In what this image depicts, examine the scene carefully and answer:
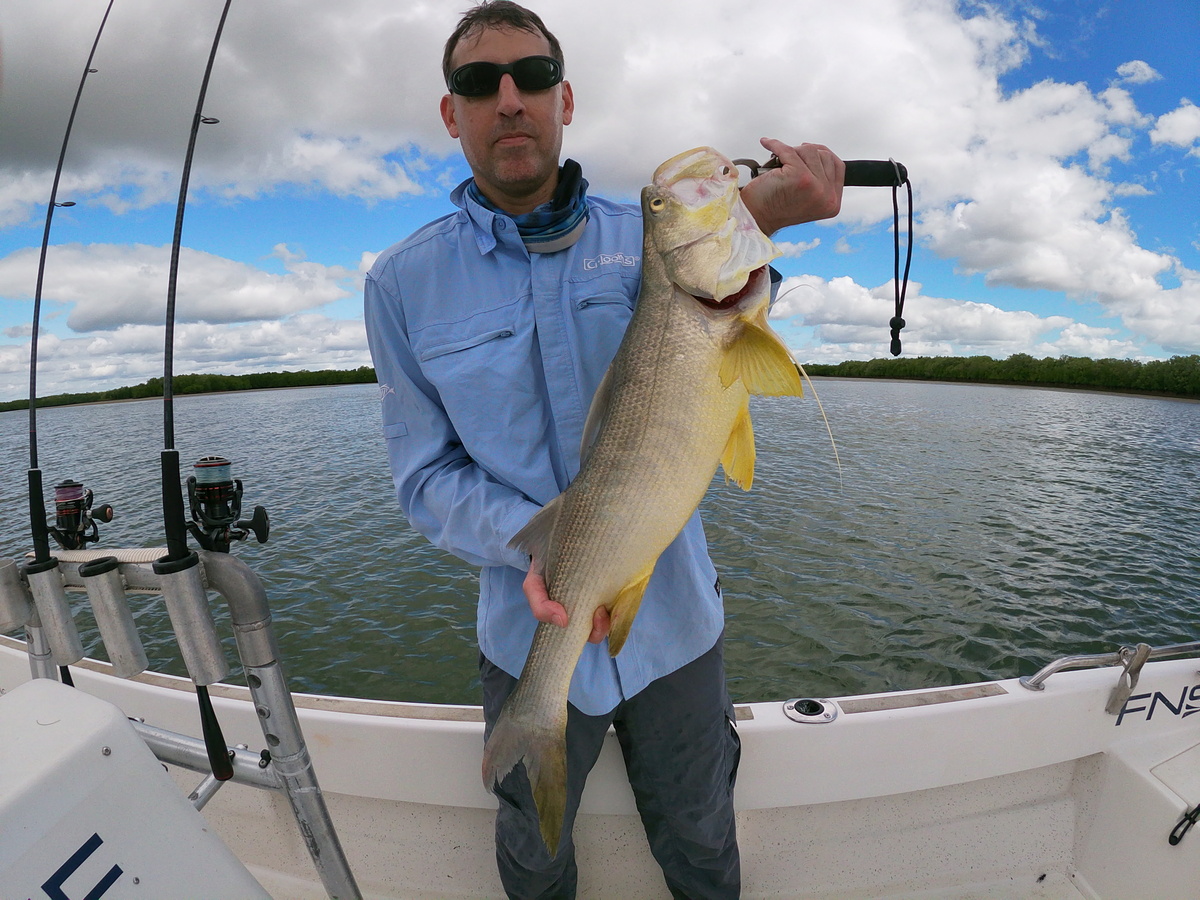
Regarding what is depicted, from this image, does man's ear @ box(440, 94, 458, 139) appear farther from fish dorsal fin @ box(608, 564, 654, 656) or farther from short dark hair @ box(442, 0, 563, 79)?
fish dorsal fin @ box(608, 564, 654, 656)

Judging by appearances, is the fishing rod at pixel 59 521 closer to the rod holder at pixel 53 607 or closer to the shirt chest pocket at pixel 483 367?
the rod holder at pixel 53 607

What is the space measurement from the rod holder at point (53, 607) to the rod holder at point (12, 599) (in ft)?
0.14

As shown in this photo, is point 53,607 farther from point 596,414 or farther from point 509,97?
point 509,97

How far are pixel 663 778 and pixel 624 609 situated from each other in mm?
910

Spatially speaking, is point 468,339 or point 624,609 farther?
point 468,339

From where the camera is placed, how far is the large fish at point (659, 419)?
190 centimetres

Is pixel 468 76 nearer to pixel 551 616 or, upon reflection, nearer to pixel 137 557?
pixel 551 616

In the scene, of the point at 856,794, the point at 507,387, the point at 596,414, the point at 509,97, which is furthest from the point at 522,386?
the point at 856,794

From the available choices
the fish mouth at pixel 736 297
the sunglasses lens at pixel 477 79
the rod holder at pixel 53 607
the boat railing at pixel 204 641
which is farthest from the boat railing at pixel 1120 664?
the rod holder at pixel 53 607

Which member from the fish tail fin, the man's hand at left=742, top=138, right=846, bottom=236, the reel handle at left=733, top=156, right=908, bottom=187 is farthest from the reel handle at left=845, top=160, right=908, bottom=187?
the fish tail fin

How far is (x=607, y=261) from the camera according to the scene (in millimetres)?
2359

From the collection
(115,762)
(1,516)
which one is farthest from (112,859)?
(1,516)

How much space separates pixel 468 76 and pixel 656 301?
1059 mm

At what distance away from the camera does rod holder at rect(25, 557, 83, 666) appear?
2.28 metres
